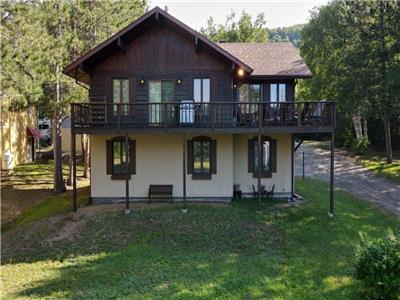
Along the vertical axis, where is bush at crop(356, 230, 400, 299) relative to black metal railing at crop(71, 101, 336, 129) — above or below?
below

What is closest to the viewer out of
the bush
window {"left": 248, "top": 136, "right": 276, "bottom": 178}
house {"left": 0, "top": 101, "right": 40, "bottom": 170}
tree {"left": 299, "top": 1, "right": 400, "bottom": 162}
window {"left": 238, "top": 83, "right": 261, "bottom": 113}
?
the bush

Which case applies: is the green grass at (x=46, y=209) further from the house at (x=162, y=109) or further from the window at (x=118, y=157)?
the window at (x=118, y=157)

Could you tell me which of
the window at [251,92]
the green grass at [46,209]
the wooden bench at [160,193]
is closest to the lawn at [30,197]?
the green grass at [46,209]

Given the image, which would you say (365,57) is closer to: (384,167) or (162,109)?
(384,167)

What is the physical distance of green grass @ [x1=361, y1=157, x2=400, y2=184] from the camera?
26059 millimetres

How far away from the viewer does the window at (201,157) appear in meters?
18.1

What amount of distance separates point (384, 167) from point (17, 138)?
2740 centimetres

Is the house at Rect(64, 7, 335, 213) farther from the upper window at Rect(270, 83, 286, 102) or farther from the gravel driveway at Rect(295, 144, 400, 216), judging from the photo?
the gravel driveway at Rect(295, 144, 400, 216)

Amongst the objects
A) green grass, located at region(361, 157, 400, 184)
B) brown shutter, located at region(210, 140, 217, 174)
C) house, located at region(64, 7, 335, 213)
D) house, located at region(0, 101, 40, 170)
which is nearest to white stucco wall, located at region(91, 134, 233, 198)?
house, located at region(64, 7, 335, 213)

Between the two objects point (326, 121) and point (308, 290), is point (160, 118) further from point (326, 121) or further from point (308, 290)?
point (308, 290)

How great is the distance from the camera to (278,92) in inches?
747

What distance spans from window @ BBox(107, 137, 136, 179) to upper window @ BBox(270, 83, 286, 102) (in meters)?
6.55

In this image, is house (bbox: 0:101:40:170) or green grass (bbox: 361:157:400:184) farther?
house (bbox: 0:101:40:170)

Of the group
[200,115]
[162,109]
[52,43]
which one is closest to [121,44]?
[162,109]
